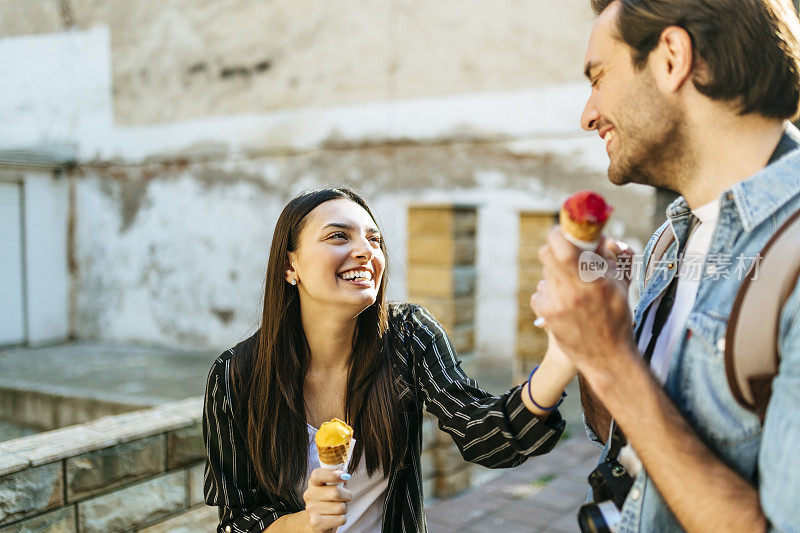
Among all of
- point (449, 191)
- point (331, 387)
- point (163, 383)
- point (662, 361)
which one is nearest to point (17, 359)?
point (163, 383)

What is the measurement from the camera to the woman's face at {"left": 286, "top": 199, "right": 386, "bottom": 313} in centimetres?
238

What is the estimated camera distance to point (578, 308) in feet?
4.27

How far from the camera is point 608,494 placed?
1.59 m

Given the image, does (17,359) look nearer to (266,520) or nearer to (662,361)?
(266,520)

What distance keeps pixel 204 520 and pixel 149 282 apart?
8.77 meters

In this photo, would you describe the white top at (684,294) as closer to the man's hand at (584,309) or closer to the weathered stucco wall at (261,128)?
the man's hand at (584,309)

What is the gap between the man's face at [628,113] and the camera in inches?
59.4

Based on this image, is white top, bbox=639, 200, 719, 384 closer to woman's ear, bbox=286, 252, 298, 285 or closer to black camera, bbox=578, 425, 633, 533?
black camera, bbox=578, 425, 633, 533

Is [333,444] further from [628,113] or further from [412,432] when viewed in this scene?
[628,113]

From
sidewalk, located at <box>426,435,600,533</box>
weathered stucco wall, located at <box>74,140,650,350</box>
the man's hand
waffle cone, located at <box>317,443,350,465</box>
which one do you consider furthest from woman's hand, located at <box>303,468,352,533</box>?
weathered stucco wall, located at <box>74,140,650,350</box>

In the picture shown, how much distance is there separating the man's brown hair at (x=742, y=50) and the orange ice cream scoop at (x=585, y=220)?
1.29 ft

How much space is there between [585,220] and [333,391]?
4.48 feet

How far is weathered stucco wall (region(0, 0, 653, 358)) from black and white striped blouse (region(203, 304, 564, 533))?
208 inches

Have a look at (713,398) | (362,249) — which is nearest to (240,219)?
(362,249)
